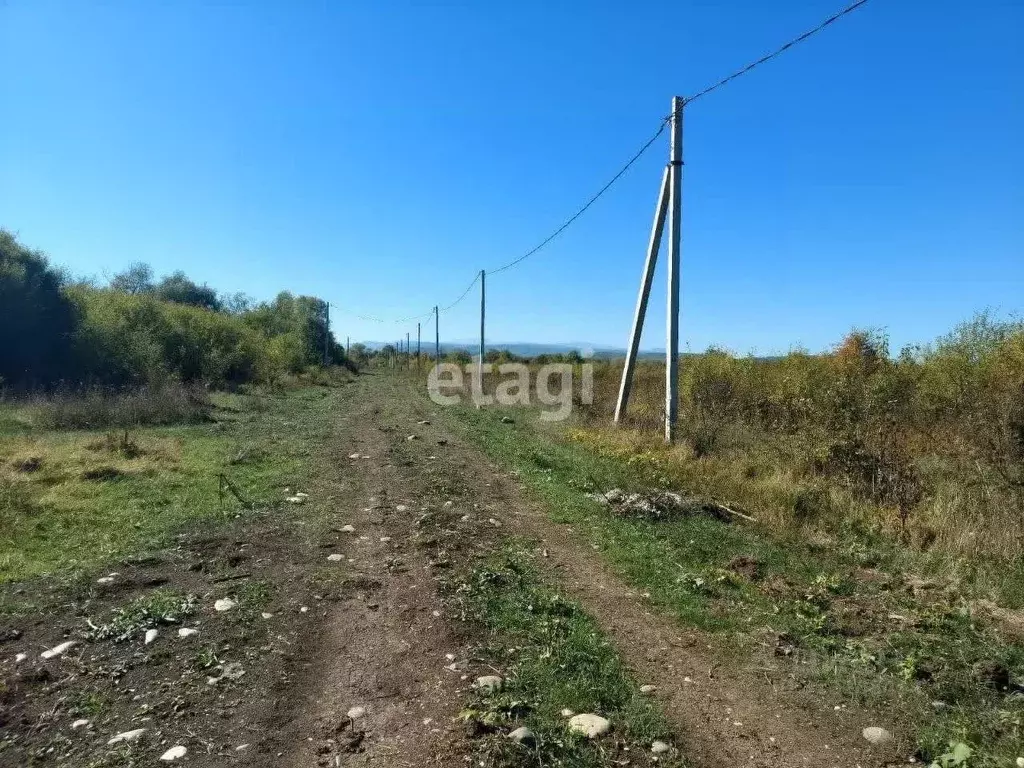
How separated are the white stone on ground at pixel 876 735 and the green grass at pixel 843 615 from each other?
0.11 meters

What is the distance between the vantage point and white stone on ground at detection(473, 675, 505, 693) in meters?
3.24

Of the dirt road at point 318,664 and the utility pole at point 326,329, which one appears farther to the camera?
the utility pole at point 326,329

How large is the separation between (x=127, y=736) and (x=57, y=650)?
4.22 ft

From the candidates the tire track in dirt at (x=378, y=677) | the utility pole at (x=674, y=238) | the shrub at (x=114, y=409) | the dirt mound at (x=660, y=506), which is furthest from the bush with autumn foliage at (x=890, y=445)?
the shrub at (x=114, y=409)

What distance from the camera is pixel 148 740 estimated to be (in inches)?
109

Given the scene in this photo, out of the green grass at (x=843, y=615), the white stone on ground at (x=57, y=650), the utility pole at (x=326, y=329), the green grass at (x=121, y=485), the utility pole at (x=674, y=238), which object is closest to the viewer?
the green grass at (x=843, y=615)

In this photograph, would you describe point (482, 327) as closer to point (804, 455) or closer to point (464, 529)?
point (804, 455)

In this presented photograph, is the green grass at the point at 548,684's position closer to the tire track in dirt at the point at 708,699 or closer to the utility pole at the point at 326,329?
the tire track in dirt at the point at 708,699

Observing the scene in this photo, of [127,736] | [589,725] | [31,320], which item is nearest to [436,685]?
[589,725]

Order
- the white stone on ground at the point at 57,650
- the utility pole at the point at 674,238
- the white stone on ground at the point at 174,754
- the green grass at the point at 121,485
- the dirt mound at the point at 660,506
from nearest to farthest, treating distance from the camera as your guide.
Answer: the white stone on ground at the point at 174,754, the white stone on ground at the point at 57,650, the green grass at the point at 121,485, the dirt mound at the point at 660,506, the utility pole at the point at 674,238

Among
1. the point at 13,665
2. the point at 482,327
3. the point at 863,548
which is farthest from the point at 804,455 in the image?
the point at 482,327

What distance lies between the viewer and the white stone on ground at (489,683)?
10.6 feet

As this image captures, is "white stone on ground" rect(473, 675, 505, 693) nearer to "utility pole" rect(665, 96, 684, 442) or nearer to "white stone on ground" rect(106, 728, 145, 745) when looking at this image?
"white stone on ground" rect(106, 728, 145, 745)

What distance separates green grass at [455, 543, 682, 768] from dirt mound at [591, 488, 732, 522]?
2.46 meters
